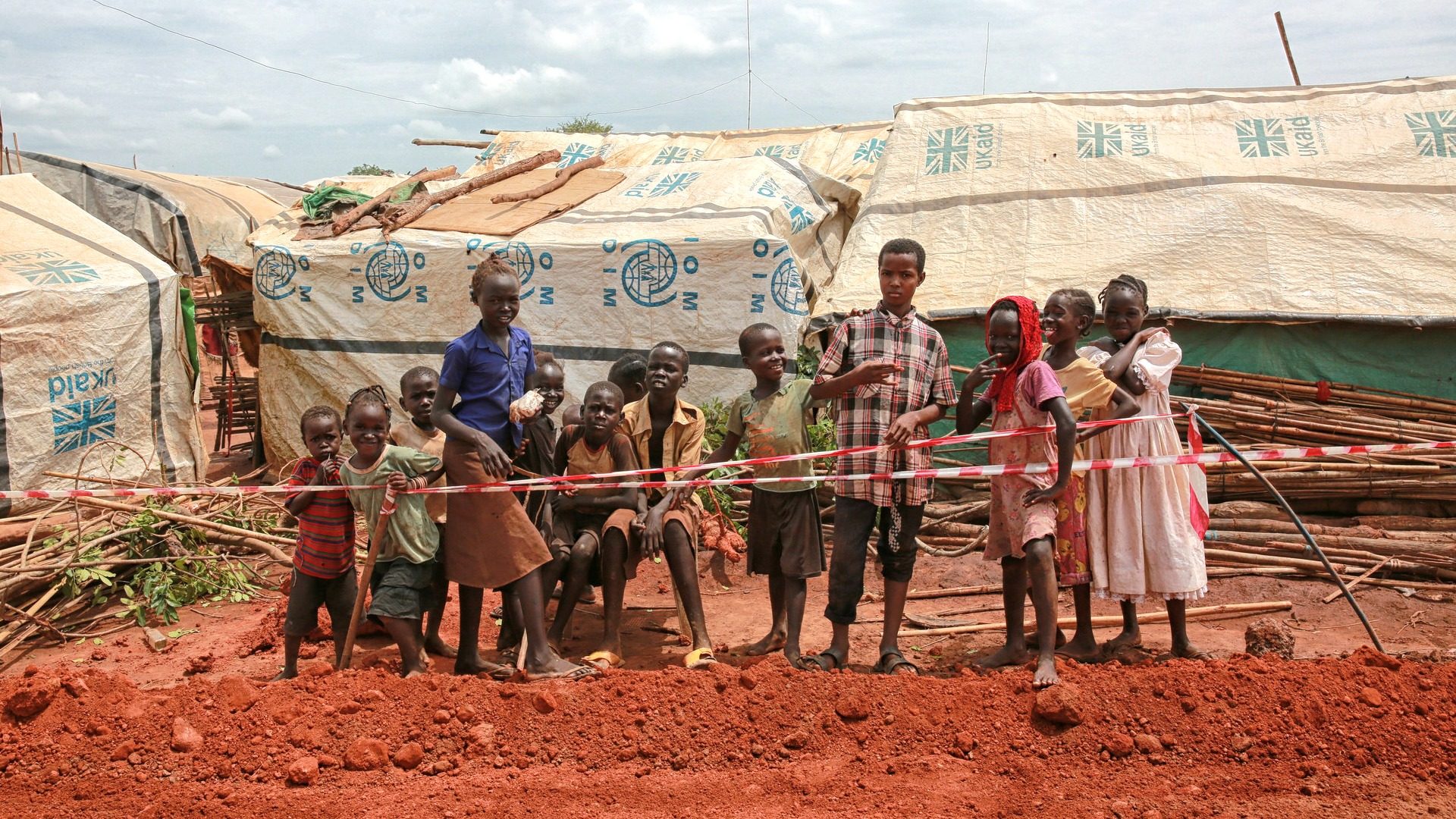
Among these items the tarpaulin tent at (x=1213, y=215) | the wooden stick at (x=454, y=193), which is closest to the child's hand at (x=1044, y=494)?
the tarpaulin tent at (x=1213, y=215)

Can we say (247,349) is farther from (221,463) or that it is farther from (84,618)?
(84,618)

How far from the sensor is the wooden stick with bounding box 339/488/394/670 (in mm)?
3902

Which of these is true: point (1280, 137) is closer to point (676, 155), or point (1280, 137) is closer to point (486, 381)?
point (676, 155)

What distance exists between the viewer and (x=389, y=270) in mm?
7992

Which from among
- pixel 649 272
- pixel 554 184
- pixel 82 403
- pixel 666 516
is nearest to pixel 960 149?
pixel 649 272

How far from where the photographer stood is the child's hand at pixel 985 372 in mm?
3893

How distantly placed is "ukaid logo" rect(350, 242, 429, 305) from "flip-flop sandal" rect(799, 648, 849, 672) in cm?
493

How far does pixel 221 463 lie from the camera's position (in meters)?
9.42

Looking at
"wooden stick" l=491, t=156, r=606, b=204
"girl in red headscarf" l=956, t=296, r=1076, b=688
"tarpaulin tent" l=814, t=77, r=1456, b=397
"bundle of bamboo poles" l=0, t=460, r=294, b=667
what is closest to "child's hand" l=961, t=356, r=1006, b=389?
"girl in red headscarf" l=956, t=296, r=1076, b=688

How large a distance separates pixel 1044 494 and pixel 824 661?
1.06m

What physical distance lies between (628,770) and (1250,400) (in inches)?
192

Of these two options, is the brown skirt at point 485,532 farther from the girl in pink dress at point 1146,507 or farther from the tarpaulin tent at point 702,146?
the tarpaulin tent at point 702,146

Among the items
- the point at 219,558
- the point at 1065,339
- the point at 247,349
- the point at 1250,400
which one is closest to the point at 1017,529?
the point at 1065,339

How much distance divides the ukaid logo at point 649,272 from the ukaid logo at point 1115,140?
3123 mm
